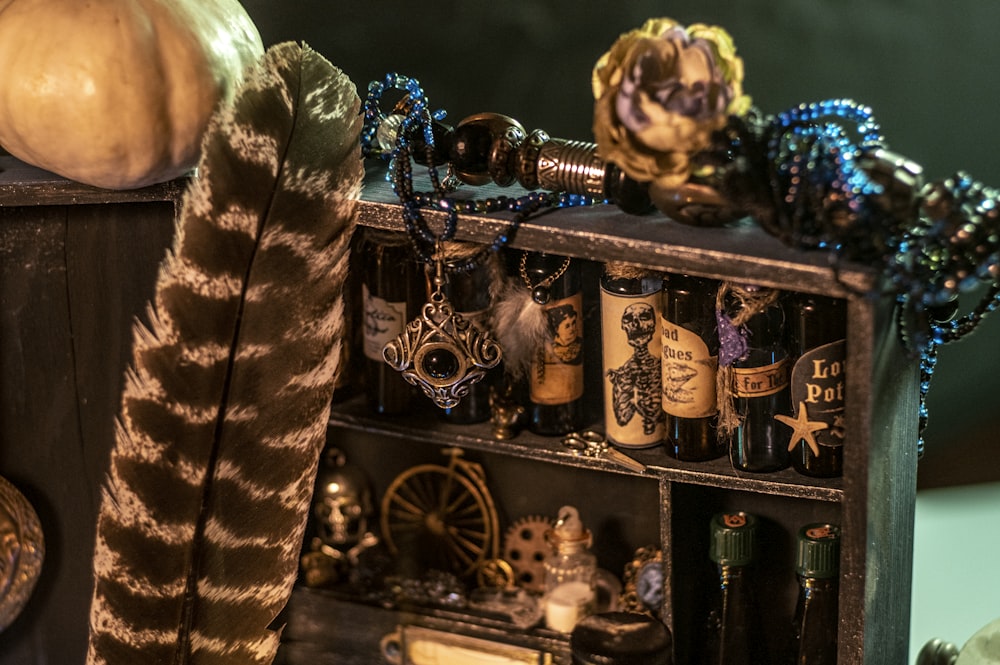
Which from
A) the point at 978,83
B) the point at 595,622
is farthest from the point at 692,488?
the point at 978,83

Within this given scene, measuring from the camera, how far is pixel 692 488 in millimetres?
1320

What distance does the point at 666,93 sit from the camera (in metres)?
0.99

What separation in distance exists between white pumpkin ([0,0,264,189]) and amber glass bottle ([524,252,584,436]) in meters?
0.38

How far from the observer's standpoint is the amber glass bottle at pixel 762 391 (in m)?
1.18

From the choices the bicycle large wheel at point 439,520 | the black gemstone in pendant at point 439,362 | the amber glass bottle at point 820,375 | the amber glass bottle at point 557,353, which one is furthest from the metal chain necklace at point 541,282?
the bicycle large wheel at point 439,520

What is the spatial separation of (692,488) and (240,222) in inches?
22.5

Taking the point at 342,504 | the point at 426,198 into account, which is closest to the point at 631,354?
the point at 426,198

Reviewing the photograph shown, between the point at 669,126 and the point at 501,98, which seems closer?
the point at 669,126

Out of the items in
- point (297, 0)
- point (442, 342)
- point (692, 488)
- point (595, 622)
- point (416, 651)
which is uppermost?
point (297, 0)

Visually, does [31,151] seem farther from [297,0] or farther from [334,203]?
[297,0]

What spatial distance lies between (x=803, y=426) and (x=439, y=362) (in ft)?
1.25

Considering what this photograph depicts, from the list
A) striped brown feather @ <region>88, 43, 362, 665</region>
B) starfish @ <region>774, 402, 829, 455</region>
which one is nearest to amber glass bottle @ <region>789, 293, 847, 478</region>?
starfish @ <region>774, 402, 829, 455</region>

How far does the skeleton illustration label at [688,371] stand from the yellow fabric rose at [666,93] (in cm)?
24

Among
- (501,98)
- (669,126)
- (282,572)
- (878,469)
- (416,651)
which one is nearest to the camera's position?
(669,126)
